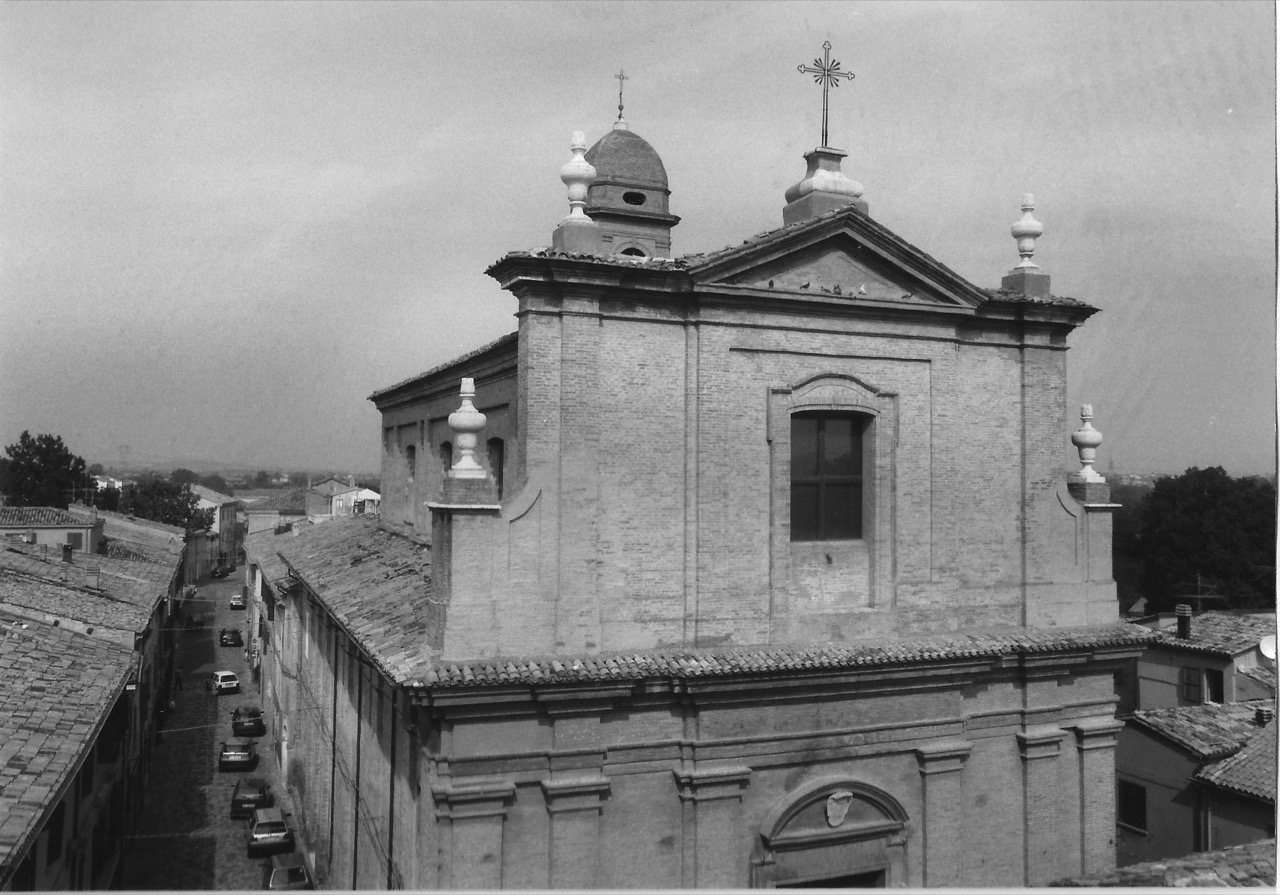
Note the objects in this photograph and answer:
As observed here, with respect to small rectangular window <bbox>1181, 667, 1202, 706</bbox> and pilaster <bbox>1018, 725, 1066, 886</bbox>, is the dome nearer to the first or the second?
pilaster <bbox>1018, 725, 1066, 886</bbox>

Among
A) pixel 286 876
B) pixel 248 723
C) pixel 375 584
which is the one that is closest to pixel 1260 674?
pixel 375 584

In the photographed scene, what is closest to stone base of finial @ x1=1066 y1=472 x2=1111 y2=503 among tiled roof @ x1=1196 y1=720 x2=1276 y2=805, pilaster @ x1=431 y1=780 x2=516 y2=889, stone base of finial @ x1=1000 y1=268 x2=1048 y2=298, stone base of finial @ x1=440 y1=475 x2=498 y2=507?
stone base of finial @ x1=1000 y1=268 x2=1048 y2=298

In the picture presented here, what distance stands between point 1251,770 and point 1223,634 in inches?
341

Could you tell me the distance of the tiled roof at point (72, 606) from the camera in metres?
18.4

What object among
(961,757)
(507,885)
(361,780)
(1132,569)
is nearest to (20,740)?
(361,780)

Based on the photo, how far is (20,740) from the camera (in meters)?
11.7

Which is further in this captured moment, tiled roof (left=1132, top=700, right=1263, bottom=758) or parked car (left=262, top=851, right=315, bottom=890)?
tiled roof (left=1132, top=700, right=1263, bottom=758)

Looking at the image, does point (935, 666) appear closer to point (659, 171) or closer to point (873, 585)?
point (873, 585)

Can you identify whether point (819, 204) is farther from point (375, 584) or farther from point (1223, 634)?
point (1223, 634)

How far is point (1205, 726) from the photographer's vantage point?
62.9 feet

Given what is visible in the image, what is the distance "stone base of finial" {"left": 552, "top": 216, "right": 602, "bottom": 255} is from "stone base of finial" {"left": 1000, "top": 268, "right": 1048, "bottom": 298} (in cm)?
584

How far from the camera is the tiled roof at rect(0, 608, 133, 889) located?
9.82m

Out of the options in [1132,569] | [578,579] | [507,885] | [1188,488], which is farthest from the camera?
[1132,569]

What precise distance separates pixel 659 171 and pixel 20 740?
17.6 meters
